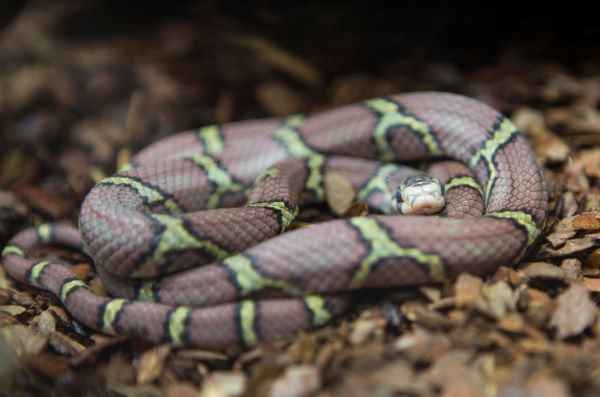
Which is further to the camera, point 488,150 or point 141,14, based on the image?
point 141,14

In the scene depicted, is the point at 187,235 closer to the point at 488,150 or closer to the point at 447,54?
the point at 488,150

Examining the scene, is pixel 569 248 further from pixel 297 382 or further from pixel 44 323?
pixel 44 323

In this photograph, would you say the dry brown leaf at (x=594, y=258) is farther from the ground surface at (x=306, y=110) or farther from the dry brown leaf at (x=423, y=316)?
the dry brown leaf at (x=423, y=316)

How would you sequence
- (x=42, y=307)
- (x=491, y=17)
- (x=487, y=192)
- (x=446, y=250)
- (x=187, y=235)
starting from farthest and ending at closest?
1. (x=491, y=17)
2. (x=487, y=192)
3. (x=42, y=307)
4. (x=187, y=235)
5. (x=446, y=250)

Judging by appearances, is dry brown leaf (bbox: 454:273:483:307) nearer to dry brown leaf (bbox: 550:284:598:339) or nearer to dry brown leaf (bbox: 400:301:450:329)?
dry brown leaf (bbox: 400:301:450:329)

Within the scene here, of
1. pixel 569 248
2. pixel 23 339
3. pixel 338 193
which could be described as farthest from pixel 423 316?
pixel 23 339

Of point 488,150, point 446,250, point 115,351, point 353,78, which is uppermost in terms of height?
point 353,78

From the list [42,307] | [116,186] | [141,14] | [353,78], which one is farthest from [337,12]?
[42,307]

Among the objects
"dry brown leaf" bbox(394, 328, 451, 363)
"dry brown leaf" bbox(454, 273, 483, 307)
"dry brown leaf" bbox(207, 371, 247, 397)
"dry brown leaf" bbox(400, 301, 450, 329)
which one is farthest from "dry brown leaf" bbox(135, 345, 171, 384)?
"dry brown leaf" bbox(454, 273, 483, 307)
